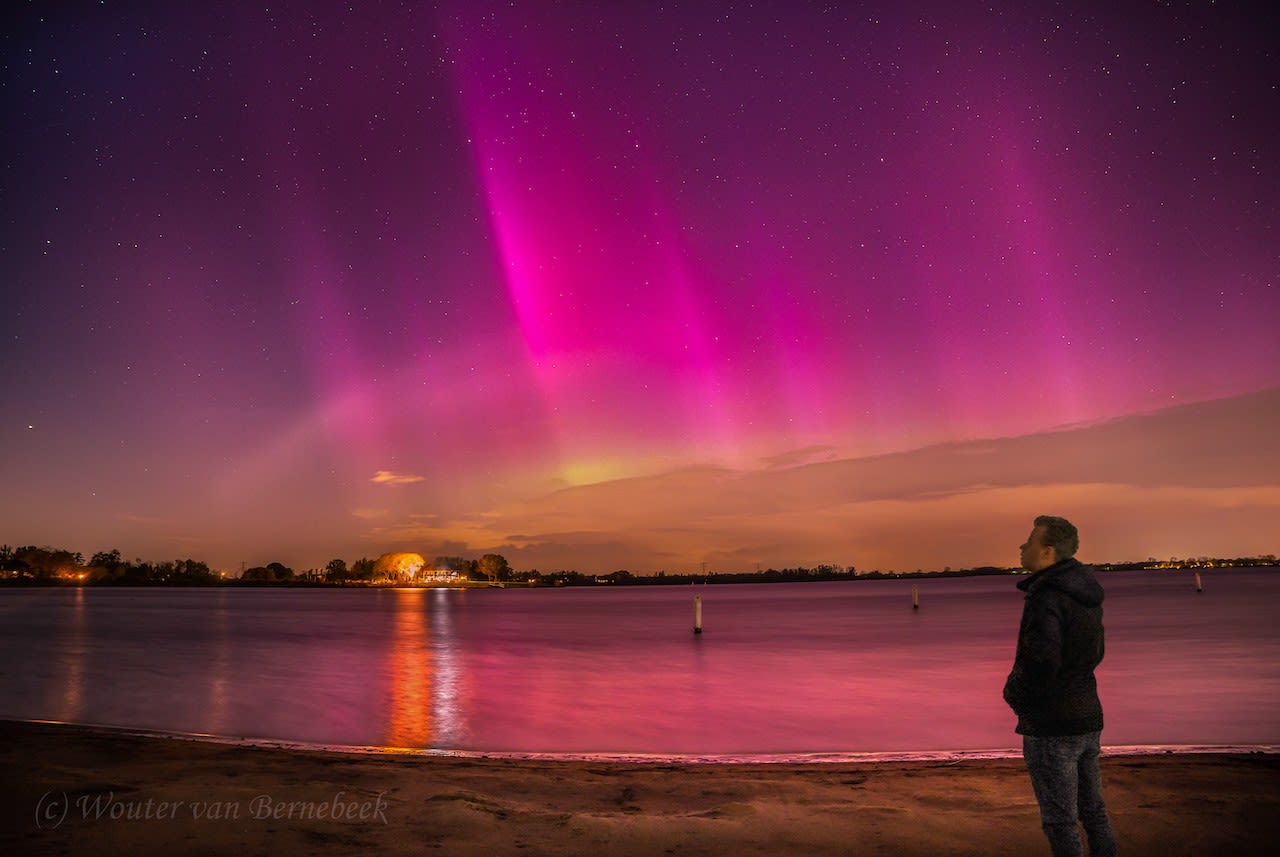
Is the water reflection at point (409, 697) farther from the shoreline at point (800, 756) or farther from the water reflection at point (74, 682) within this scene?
the water reflection at point (74, 682)

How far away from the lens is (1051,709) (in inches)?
242

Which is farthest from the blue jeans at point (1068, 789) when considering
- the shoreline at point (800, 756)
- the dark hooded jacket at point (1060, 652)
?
the shoreline at point (800, 756)

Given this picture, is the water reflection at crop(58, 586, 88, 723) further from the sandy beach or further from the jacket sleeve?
the jacket sleeve

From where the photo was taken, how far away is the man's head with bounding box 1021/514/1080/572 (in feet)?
20.3

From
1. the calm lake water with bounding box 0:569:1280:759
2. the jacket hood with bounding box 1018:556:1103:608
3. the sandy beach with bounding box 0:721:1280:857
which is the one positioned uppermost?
the jacket hood with bounding box 1018:556:1103:608

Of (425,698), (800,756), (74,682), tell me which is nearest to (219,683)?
(74,682)

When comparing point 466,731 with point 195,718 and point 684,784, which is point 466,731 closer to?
point 195,718

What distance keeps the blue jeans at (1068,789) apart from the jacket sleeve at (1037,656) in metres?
0.30

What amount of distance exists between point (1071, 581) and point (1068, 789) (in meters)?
1.44

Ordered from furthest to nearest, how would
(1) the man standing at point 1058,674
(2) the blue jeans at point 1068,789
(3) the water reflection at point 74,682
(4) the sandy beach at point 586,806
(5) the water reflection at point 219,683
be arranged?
(3) the water reflection at point 74,682
(5) the water reflection at point 219,683
(4) the sandy beach at point 586,806
(2) the blue jeans at point 1068,789
(1) the man standing at point 1058,674

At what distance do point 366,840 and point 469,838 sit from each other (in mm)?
918

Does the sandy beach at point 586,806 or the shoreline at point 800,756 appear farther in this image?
the shoreline at point 800,756

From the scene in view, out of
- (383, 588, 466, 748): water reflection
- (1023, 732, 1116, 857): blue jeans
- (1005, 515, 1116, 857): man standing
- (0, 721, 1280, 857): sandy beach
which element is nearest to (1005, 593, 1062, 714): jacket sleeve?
(1005, 515, 1116, 857): man standing

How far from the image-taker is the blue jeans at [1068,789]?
20.2 feet
